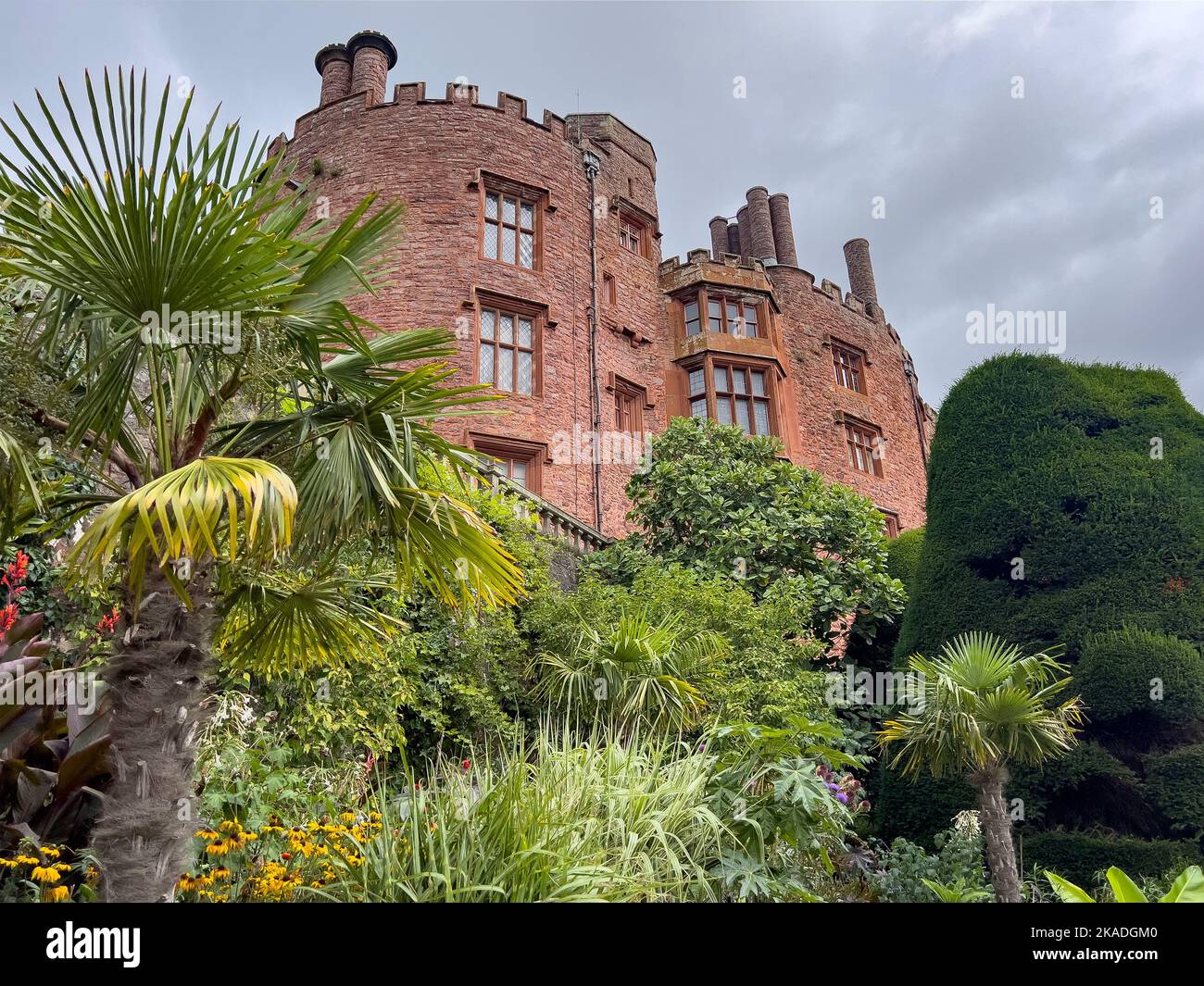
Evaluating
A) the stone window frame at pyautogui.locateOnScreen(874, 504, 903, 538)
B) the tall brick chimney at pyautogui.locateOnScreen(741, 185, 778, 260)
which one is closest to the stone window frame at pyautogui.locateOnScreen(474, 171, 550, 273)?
the tall brick chimney at pyautogui.locateOnScreen(741, 185, 778, 260)

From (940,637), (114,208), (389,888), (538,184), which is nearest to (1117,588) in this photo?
(940,637)

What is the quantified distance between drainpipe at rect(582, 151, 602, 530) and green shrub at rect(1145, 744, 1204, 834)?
1061cm

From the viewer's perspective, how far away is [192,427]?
4574mm

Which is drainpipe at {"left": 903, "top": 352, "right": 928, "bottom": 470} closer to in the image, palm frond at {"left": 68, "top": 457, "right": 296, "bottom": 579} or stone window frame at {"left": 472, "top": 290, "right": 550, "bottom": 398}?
stone window frame at {"left": 472, "top": 290, "right": 550, "bottom": 398}

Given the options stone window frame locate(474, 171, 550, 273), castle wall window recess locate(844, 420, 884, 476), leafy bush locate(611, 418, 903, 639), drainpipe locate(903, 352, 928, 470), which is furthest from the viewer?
drainpipe locate(903, 352, 928, 470)

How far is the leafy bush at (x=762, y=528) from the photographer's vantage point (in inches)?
474

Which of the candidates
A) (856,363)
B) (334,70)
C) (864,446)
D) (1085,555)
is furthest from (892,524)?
Answer: (334,70)

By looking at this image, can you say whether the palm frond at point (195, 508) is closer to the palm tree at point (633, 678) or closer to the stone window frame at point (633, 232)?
the palm tree at point (633, 678)

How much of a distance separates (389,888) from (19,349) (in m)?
3.27

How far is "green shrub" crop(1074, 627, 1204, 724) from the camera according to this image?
721 cm

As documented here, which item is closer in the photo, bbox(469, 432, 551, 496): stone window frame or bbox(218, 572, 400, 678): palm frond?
bbox(218, 572, 400, 678): palm frond

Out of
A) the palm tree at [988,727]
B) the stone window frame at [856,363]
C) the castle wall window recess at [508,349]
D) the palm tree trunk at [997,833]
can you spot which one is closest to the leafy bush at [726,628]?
the palm tree at [988,727]

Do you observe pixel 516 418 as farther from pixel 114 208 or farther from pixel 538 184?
pixel 114 208

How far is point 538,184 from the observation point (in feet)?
60.7
